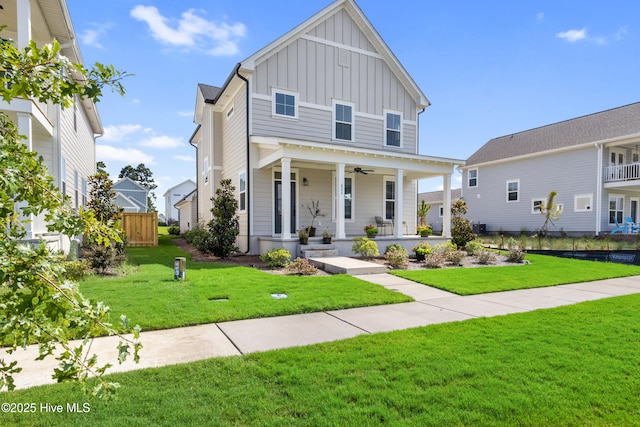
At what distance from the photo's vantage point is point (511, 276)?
921 centimetres

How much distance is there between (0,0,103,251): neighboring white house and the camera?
7.69m

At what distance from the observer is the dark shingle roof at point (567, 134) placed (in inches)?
784

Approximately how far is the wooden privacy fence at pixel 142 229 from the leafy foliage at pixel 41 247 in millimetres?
15819

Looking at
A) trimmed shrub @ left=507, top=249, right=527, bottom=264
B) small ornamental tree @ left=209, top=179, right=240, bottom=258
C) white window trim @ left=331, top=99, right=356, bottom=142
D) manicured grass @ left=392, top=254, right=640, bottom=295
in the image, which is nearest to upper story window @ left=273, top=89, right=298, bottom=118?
white window trim @ left=331, top=99, right=356, bottom=142

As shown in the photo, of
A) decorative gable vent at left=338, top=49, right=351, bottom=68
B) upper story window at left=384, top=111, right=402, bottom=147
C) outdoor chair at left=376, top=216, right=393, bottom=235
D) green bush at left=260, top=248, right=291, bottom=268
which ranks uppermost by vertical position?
decorative gable vent at left=338, top=49, right=351, bottom=68

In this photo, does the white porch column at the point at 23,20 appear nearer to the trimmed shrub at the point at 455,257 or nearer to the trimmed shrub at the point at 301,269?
the trimmed shrub at the point at 301,269

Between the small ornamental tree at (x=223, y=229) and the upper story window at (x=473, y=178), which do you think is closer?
the small ornamental tree at (x=223, y=229)

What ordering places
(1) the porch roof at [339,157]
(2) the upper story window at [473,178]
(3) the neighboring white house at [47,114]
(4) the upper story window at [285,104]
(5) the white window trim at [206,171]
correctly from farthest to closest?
(2) the upper story window at [473,178] < (5) the white window trim at [206,171] < (4) the upper story window at [285,104] < (1) the porch roof at [339,157] < (3) the neighboring white house at [47,114]

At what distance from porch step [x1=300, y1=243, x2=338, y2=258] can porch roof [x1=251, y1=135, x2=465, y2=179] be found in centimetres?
285

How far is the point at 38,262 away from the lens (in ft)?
4.82

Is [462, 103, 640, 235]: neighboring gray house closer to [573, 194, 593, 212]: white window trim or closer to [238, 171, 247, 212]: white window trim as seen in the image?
[573, 194, 593, 212]: white window trim

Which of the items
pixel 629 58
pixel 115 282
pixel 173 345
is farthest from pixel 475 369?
pixel 629 58

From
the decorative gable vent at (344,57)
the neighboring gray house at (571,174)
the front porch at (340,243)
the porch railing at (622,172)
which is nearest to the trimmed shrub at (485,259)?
the front porch at (340,243)

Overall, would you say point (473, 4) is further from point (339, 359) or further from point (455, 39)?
point (339, 359)
